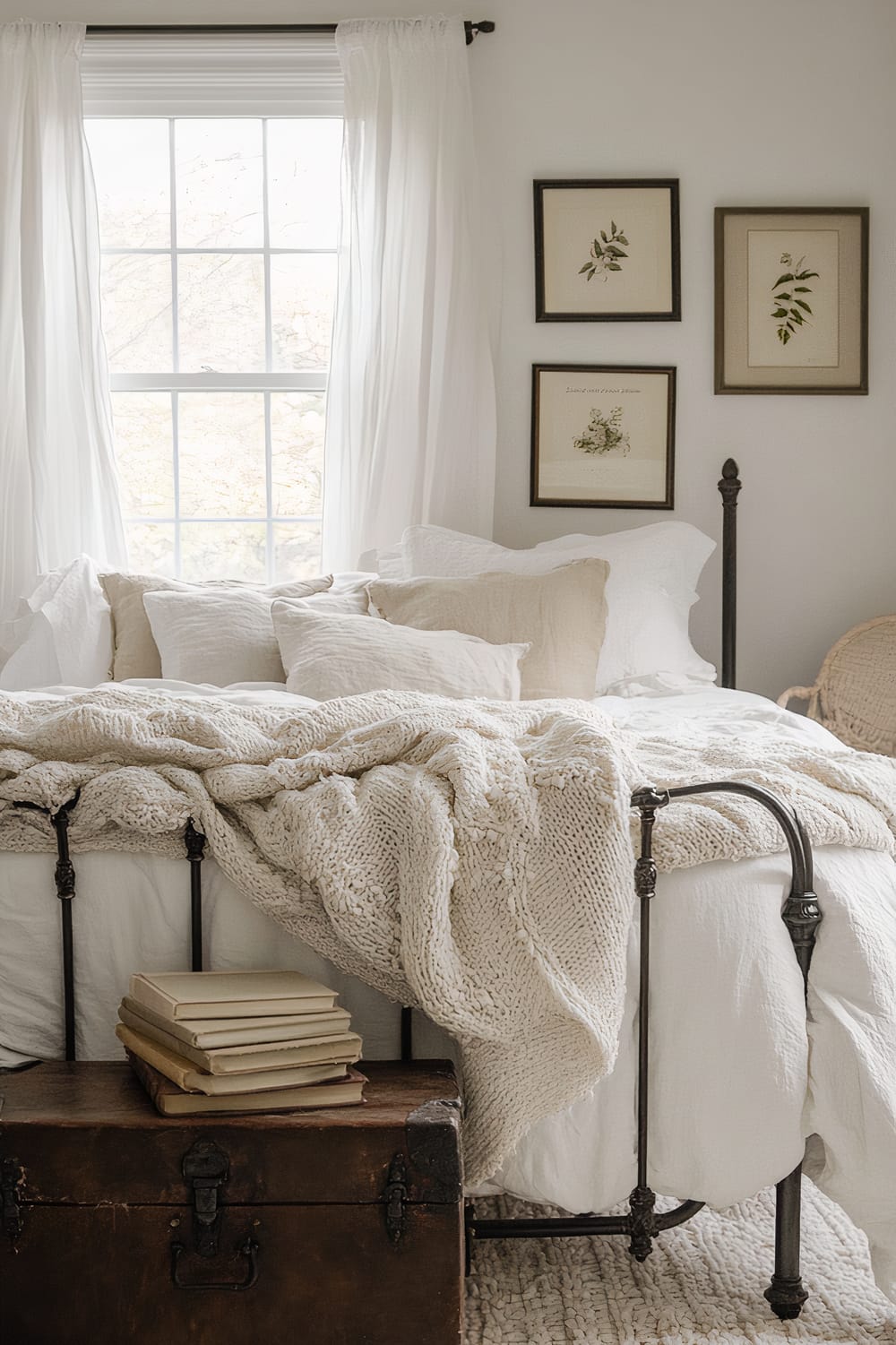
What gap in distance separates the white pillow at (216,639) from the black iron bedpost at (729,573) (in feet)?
4.36

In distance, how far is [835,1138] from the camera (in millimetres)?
1479

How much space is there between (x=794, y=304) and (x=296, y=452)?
1.48 metres

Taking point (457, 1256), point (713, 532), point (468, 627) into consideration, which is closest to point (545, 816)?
point (457, 1256)

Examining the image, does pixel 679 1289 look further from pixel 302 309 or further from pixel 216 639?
pixel 302 309

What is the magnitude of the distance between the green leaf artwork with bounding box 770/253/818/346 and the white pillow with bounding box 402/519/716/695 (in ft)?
2.27

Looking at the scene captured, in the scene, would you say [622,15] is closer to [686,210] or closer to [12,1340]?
[686,210]

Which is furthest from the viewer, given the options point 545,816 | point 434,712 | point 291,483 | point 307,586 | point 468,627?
point 291,483

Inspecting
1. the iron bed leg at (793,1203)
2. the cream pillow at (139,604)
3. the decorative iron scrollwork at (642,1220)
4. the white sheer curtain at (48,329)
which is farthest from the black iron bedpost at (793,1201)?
the white sheer curtain at (48,329)

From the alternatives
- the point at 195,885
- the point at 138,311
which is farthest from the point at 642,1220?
the point at 138,311

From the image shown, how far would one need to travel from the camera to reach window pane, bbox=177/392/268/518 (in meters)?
3.62

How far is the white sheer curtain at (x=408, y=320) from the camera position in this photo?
341 cm

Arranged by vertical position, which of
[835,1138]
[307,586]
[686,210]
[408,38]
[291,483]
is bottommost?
[835,1138]

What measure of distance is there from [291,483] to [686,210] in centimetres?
136

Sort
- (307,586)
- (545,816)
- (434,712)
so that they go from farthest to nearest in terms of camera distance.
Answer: (307,586), (434,712), (545,816)
